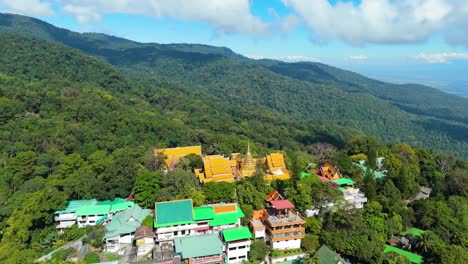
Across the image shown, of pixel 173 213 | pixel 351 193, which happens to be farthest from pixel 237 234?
pixel 351 193

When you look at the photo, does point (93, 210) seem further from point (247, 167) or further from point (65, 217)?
point (247, 167)

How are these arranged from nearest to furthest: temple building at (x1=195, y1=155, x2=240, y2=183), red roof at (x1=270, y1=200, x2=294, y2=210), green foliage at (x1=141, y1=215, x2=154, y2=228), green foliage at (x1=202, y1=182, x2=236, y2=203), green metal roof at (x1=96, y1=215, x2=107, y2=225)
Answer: green foliage at (x1=141, y1=215, x2=154, y2=228) < red roof at (x1=270, y1=200, x2=294, y2=210) < green metal roof at (x1=96, y1=215, x2=107, y2=225) < green foliage at (x1=202, y1=182, x2=236, y2=203) < temple building at (x1=195, y1=155, x2=240, y2=183)

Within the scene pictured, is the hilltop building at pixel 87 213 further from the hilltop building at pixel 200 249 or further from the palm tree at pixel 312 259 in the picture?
the palm tree at pixel 312 259

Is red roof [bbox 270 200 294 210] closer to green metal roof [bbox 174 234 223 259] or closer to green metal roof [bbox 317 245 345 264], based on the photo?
green metal roof [bbox 317 245 345 264]

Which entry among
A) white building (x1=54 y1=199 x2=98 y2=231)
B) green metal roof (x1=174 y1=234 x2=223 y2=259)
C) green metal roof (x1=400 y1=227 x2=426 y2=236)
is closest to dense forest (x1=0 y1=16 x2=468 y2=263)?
green metal roof (x1=400 y1=227 x2=426 y2=236)

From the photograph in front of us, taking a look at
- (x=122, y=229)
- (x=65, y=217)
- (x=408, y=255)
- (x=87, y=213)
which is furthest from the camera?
(x=65, y=217)
